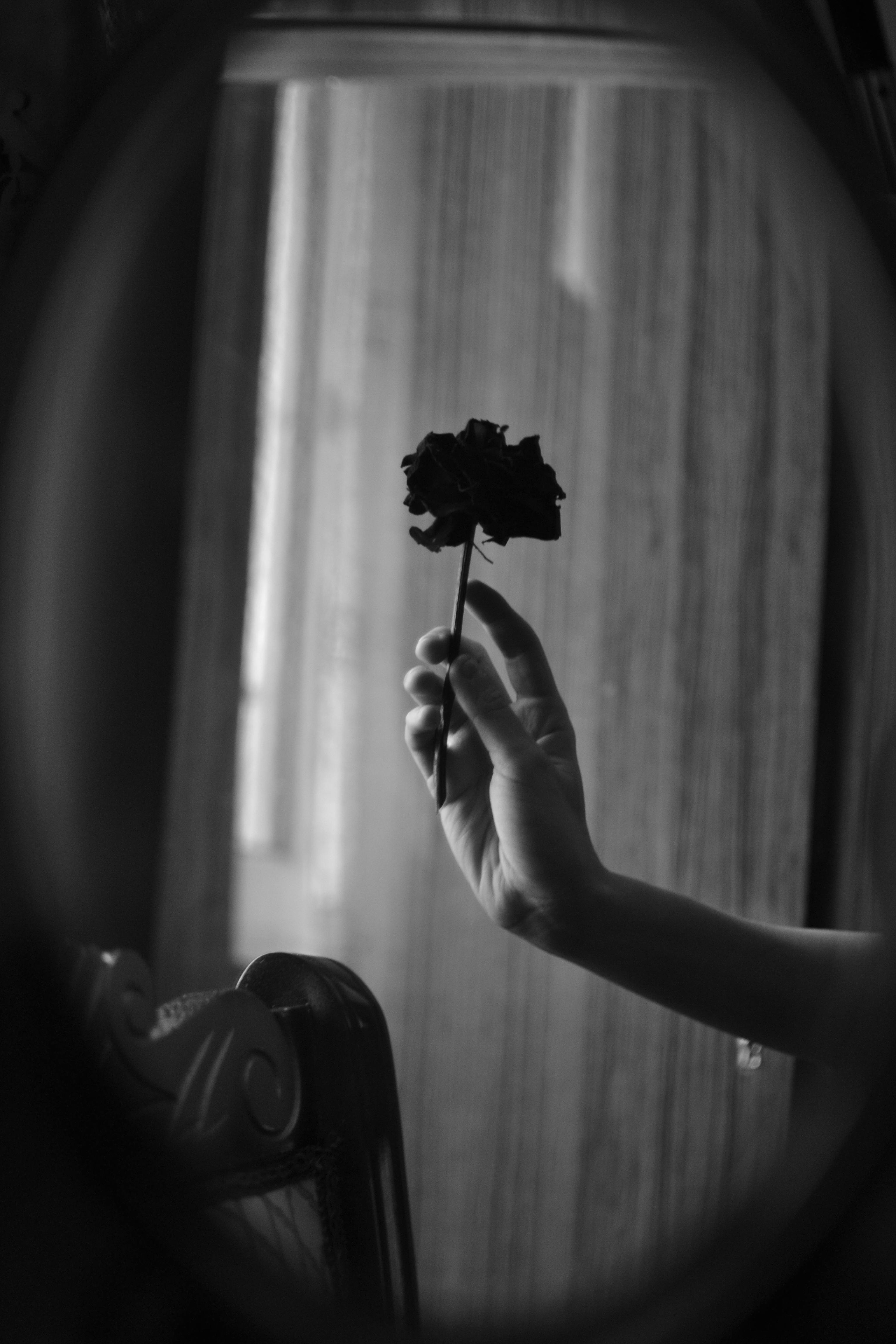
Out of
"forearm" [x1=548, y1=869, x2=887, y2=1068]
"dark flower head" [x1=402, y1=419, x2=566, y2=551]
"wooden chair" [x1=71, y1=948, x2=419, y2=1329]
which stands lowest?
"wooden chair" [x1=71, y1=948, x2=419, y2=1329]

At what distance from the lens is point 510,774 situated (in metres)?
0.26

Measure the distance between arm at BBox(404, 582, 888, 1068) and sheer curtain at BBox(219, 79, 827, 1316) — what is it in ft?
0.04

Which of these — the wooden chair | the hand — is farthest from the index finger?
the wooden chair

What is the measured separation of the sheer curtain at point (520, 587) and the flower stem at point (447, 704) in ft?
0.17

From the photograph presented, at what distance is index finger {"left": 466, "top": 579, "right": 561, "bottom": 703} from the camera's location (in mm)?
267

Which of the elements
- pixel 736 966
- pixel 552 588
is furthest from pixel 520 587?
pixel 736 966

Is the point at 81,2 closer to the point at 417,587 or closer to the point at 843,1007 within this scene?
the point at 417,587

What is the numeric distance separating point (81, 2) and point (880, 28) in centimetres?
26

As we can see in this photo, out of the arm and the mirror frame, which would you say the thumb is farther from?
the mirror frame

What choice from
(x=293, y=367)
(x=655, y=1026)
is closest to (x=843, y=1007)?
(x=655, y=1026)

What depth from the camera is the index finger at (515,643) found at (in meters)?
0.27

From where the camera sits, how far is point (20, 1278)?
11.5 inches

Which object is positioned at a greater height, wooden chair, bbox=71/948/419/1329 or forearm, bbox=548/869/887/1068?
forearm, bbox=548/869/887/1068

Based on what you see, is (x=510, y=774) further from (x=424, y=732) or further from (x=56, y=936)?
(x=56, y=936)
